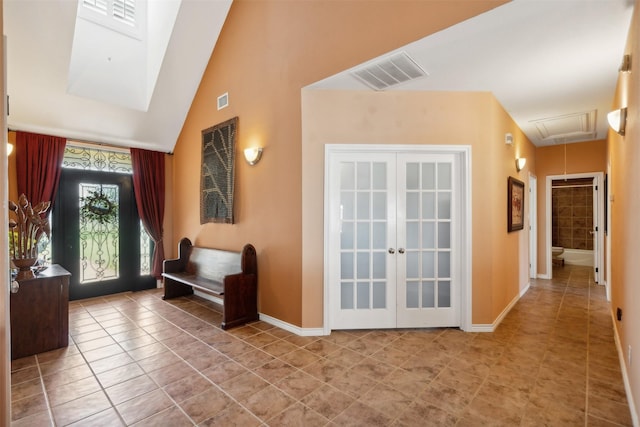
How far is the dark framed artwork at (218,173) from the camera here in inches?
169

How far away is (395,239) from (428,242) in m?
0.39

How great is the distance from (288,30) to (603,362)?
463 centimetres

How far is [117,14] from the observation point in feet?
13.6

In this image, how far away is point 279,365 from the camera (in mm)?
2734

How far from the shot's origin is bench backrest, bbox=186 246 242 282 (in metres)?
4.05

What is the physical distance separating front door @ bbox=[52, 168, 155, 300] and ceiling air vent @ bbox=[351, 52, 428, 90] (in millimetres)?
4452

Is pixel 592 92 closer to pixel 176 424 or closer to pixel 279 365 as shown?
pixel 279 365

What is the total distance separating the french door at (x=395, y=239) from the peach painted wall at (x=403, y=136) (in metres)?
0.18

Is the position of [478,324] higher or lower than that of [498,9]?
lower

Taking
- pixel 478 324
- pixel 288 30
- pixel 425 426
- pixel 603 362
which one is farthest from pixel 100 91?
pixel 603 362

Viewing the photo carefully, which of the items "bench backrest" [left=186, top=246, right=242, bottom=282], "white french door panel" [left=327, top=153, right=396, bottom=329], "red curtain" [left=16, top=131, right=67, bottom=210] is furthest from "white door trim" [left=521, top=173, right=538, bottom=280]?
"red curtain" [left=16, top=131, right=67, bottom=210]

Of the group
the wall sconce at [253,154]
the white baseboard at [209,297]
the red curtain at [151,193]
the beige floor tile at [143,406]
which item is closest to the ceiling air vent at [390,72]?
the wall sconce at [253,154]

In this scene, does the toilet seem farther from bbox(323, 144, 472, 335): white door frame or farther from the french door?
the french door

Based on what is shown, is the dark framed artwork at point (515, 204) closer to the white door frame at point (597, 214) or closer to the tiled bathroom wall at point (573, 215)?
the white door frame at point (597, 214)
